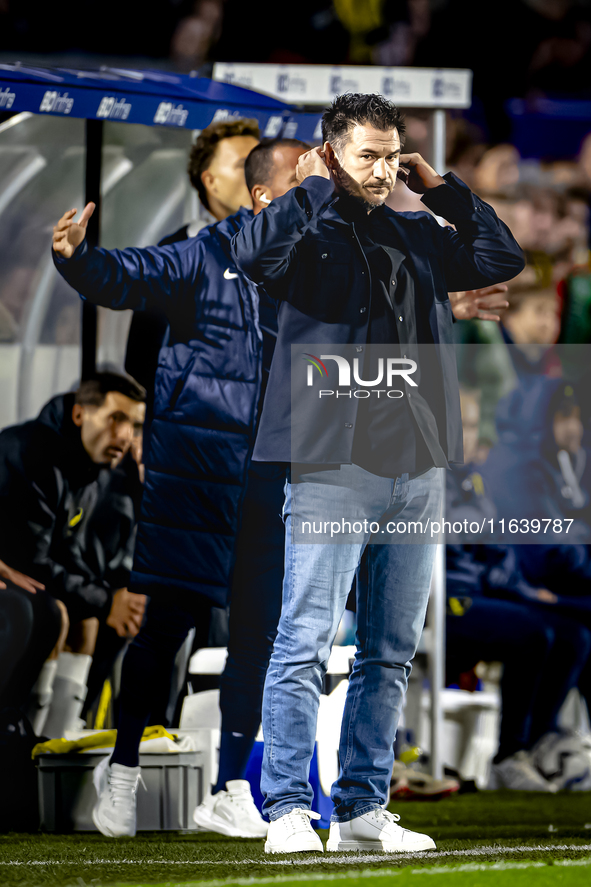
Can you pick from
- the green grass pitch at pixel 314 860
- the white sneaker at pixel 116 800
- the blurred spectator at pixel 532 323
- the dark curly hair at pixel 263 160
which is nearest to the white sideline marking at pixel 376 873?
the green grass pitch at pixel 314 860

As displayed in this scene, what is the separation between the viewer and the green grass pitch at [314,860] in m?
1.92

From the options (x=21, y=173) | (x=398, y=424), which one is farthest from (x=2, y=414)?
(x=398, y=424)

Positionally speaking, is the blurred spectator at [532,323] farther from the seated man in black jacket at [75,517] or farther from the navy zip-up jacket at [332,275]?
the seated man in black jacket at [75,517]

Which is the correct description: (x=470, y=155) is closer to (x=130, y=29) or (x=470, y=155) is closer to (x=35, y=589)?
(x=130, y=29)

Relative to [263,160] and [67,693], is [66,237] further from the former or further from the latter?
[67,693]

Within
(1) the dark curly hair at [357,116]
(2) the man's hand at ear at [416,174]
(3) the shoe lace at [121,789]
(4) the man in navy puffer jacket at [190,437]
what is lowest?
(3) the shoe lace at [121,789]

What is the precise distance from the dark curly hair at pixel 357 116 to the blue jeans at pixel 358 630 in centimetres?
88

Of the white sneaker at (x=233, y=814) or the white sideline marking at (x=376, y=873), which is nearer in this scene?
Result: the white sideline marking at (x=376, y=873)

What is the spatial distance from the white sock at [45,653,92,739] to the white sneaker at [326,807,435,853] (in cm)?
90

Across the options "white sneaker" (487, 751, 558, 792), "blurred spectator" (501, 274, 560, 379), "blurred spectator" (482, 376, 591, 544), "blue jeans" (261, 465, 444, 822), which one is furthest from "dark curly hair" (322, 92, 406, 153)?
"white sneaker" (487, 751, 558, 792)

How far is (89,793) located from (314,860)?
819 mm

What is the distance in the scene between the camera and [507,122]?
17.0 feet

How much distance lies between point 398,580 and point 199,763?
2.79 ft

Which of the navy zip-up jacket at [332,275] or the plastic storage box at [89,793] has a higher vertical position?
the navy zip-up jacket at [332,275]
